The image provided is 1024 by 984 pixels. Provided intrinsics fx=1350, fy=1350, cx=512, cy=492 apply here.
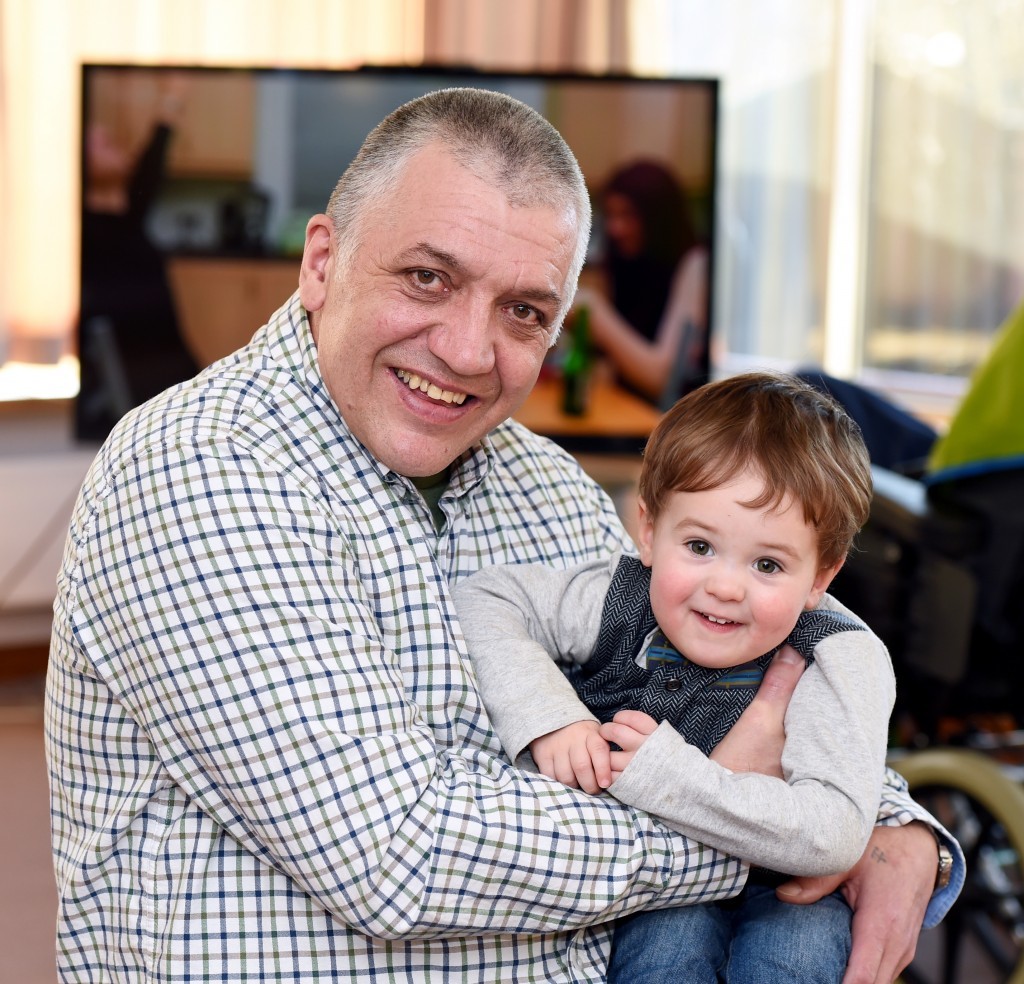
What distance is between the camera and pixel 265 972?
1180mm

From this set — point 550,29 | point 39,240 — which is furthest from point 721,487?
point 550,29

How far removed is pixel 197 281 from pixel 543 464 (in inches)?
86.7

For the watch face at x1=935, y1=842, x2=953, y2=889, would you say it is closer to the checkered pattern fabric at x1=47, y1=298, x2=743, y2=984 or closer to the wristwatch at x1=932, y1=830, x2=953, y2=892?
the wristwatch at x1=932, y1=830, x2=953, y2=892

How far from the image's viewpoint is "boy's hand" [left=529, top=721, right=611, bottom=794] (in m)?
1.23

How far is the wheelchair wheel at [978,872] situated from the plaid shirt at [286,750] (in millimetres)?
1275

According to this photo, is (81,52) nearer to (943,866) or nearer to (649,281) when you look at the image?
(649,281)

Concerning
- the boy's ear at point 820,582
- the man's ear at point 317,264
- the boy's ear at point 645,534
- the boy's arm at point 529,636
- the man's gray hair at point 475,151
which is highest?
the man's gray hair at point 475,151

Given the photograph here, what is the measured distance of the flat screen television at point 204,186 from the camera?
354 centimetres

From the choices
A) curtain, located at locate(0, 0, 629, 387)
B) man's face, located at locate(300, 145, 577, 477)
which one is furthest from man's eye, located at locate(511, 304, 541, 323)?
curtain, located at locate(0, 0, 629, 387)

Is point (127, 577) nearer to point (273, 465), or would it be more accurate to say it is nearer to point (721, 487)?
point (273, 465)

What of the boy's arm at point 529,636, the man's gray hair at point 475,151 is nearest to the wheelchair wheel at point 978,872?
the boy's arm at point 529,636

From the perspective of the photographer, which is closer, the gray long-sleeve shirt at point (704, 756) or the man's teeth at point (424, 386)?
the gray long-sleeve shirt at point (704, 756)

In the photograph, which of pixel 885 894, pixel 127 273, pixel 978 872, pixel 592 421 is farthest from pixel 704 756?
pixel 127 273

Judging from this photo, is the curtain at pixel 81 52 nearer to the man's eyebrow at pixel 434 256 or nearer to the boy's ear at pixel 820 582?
the man's eyebrow at pixel 434 256
